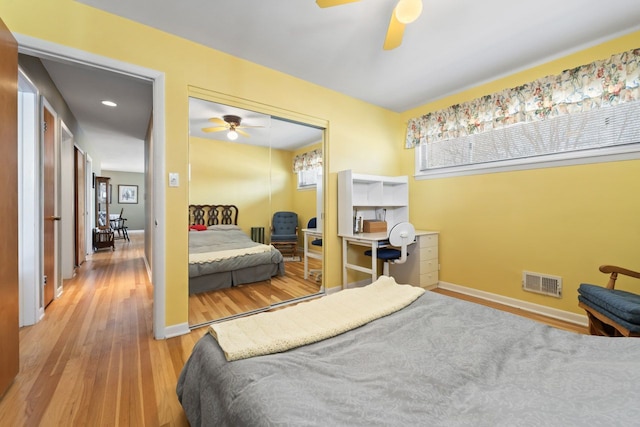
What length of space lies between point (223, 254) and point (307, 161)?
6.59 feet

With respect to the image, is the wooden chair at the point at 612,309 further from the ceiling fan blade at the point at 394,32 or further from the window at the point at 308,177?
the window at the point at 308,177

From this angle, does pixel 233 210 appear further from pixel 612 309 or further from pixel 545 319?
pixel 545 319

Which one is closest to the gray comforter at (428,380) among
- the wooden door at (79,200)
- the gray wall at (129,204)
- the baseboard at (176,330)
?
the baseboard at (176,330)

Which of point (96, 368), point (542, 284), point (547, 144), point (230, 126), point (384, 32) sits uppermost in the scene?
point (384, 32)

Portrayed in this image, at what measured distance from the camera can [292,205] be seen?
4109mm

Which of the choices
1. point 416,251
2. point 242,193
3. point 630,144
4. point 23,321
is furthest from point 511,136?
point 23,321

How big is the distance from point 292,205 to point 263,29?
243cm

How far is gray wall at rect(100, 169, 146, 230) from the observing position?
969cm

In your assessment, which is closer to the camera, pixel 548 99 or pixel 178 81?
pixel 178 81

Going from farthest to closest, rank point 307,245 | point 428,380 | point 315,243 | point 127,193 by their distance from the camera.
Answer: point 127,193 < point 307,245 < point 315,243 < point 428,380

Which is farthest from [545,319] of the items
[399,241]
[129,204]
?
[129,204]

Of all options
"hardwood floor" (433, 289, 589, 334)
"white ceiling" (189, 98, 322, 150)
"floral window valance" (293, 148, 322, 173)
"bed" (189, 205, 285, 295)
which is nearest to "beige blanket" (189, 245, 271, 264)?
"bed" (189, 205, 285, 295)

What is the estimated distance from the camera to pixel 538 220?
8.61 feet

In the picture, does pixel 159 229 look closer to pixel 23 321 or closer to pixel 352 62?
pixel 23 321
